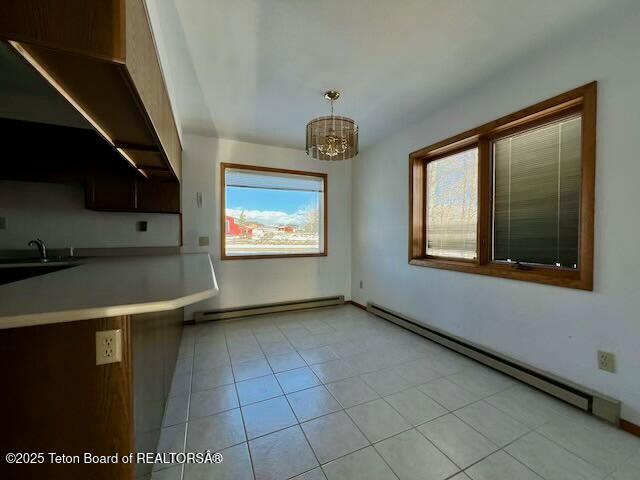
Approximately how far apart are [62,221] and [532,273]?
4.47m

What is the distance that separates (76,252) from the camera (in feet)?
→ 9.06

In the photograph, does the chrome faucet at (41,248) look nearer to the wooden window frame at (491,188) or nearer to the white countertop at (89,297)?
the white countertop at (89,297)

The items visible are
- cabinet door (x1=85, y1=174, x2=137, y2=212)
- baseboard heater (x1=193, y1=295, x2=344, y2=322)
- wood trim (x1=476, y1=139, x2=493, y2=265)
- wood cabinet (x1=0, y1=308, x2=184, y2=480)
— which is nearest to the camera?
wood cabinet (x1=0, y1=308, x2=184, y2=480)

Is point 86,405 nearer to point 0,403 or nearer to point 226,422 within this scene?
point 0,403

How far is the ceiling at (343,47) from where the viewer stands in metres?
1.54

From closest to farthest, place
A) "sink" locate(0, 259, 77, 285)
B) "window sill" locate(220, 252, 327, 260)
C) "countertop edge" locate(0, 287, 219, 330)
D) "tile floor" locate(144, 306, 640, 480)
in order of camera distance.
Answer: "countertop edge" locate(0, 287, 219, 330) → "tile floor" locate(144, 306, 640, 480) → "sink" locate(0, 259, 77, 285) → "window sill" locate(220, 252, 327, 260)

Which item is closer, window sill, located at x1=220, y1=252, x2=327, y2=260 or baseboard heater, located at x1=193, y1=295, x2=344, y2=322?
baseboard heater, located at x1=193, y1=295, x2=344, y2=322

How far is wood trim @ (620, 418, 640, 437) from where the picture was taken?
1501 millimetres

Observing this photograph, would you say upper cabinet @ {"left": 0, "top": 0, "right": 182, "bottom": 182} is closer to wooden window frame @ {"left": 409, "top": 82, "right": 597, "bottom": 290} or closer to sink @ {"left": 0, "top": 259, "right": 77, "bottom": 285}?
sink @ {"left": 0, "top": 259, "right": 77, "bottom": 285}

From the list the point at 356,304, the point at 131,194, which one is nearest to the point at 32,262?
the point at 131,194

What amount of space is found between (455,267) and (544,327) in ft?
2.74

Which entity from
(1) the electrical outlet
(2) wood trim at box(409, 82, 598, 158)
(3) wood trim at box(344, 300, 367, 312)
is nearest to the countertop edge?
(1) the electrical outlet

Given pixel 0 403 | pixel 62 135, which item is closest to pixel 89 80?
pixel 0 403

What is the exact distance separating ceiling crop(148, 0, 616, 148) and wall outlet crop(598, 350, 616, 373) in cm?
211
